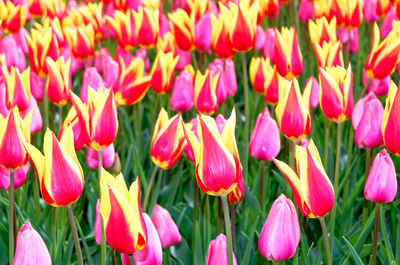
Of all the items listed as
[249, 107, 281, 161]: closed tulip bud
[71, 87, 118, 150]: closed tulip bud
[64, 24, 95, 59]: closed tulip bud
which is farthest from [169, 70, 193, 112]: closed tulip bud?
[71, 87, 118, 150]: closed tulip bud

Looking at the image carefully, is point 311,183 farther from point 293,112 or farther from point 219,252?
point 293,112

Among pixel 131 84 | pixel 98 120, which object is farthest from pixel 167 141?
pixel 131 84

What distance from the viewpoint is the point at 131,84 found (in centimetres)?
220

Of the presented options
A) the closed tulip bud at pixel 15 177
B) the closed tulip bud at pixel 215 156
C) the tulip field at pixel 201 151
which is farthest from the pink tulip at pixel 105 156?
the closed tulip bud at pixel 215 156

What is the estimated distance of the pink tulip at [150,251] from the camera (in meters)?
1.35

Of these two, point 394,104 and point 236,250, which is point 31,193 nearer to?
point 236,250

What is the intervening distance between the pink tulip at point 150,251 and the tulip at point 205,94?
857 mm

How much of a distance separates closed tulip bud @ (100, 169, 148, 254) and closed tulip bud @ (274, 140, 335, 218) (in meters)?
0.30

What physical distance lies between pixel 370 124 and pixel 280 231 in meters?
0.68

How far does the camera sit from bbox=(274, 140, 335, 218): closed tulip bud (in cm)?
130

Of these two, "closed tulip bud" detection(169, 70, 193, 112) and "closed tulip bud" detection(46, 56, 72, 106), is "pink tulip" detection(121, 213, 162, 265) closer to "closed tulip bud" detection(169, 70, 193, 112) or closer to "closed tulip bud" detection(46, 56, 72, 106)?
"closed tulip bud" detection(46, 56, 72, 106)

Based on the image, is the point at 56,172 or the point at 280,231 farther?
the point at 280,231

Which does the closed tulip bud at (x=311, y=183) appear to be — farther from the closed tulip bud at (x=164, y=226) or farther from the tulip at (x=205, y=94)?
the tulip at (x=205, y=94)

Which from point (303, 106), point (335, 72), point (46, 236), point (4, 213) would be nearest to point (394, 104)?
point (303, 106)
